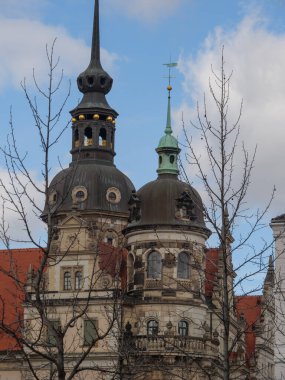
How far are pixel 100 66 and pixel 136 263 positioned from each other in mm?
19629

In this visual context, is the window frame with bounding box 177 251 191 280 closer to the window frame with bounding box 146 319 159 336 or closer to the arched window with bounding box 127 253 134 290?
the window frame with bounding box 146 319 159 336

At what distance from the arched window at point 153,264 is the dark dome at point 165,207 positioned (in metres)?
1.65

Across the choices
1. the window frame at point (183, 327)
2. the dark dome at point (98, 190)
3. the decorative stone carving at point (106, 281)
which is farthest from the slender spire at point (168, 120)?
the window frame at point (183, 327)

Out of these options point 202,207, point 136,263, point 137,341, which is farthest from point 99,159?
point 202,207

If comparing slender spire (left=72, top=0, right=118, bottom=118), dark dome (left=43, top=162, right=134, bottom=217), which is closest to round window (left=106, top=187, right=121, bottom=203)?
dark dome (left=43, top=162, right=134, bottom=217)

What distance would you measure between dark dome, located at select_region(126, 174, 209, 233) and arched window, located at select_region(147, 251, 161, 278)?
64.8 inches

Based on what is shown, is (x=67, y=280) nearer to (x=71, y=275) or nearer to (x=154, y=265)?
(x=71, y=275)

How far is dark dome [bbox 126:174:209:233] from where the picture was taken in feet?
189

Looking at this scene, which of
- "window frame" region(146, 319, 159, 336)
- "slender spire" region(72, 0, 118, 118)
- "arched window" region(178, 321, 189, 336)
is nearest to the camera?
"arched window" region(178, 321, 189, 336)

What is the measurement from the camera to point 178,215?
57719 millimetres

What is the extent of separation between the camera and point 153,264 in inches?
2260

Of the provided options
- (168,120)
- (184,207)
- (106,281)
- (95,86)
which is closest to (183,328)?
(106,281)

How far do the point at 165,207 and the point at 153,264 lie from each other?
319 centimetres

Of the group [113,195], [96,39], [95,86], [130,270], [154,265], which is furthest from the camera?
[96,39]
